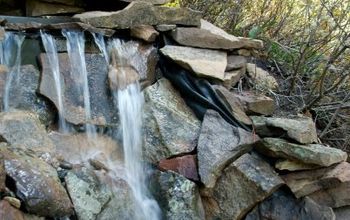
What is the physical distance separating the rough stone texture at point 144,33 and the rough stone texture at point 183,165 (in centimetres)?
117

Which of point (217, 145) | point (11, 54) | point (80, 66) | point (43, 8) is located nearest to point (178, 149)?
point (217, 145)

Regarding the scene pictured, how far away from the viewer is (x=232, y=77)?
4098 mm

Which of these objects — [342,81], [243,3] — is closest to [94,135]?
[342,81]

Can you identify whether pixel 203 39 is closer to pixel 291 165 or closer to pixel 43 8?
pixel 291 165

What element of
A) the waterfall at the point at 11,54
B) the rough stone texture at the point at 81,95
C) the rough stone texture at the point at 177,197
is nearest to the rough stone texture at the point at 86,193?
the rough stone texture at the point at 177,197

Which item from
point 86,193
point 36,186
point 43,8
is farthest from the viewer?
point 43,8

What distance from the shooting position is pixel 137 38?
408 centimetres

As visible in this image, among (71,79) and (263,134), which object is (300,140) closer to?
(263,134)

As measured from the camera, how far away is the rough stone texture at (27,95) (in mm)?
3414

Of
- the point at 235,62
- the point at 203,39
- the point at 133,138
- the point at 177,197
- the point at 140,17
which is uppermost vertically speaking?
the point at 140,17

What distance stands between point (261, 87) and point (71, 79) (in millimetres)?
1804

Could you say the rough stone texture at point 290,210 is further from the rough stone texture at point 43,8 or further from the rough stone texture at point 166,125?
the rough stone texture at point 43,8

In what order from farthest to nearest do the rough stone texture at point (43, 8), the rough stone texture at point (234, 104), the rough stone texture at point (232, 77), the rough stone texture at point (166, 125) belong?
the rough stone texture at point (43, 8) → the rough stone texture at point (232, 77) → the rough stone texture at point (234, 104) → the rough stone texture at point (166, 125)

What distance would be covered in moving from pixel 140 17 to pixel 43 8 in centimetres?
102
